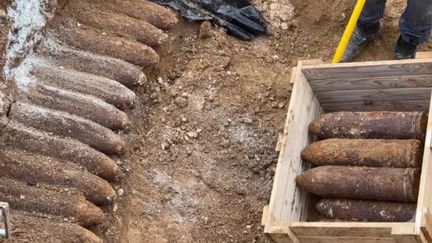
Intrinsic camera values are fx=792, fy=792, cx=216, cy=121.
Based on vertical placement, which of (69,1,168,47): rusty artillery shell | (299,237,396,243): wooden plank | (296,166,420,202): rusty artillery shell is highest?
(69,1,168,47): rusty artillery shell

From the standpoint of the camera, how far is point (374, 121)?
5090 millimetres

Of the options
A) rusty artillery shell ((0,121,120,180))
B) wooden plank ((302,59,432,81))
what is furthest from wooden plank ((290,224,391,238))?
rusty artillery shell ((0,121,120,180))

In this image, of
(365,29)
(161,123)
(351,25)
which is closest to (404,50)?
(365,29)

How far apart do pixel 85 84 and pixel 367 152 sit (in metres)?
1.97

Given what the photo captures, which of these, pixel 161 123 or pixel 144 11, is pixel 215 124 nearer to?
pixel 161 123

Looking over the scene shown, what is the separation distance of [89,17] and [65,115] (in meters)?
0.94

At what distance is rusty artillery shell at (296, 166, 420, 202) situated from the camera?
4.68 m

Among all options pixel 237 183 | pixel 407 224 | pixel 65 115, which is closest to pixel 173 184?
pixel 237 183

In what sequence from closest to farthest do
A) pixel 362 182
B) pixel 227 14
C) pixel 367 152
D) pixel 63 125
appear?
pixel 362 182 → pixel 367 152 → pixel 63 125 → pixel 227 14

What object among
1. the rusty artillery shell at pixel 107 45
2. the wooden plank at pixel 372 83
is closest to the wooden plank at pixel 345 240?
the wooden plank at pixel 372 83

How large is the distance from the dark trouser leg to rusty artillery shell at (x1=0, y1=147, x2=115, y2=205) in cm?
241

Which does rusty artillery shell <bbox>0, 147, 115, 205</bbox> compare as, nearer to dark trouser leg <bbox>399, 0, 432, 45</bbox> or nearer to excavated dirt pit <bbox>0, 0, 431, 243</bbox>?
excavated dirt pit <bbox>0, 0, 431, 243</bbox>

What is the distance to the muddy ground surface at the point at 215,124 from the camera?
525 cm

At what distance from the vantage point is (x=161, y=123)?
5.69 m
